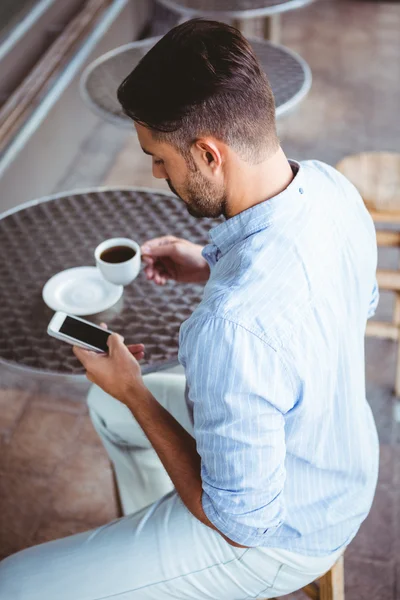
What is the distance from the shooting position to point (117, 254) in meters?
1.63

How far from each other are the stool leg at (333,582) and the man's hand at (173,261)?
0.68 m

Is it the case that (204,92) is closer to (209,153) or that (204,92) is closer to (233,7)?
(209,153)

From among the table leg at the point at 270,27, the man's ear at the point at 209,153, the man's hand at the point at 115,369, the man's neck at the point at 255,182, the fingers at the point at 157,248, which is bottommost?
the table leg at the point at 270,27

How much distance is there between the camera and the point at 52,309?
1609 mm

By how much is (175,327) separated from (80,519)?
828 mm

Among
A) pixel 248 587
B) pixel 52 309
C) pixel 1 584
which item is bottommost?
pixel 248 587

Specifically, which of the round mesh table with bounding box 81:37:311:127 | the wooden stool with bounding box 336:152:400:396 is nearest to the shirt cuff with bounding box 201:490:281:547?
the wooden stool with bounding box 336:152:400:396

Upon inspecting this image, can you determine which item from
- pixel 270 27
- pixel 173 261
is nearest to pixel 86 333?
pixel 173 261

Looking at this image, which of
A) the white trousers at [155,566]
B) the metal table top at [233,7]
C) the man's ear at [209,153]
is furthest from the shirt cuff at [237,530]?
the metal table top at [233,7]

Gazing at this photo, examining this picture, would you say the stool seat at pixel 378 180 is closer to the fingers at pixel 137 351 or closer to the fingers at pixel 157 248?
the fingers at pixel 157 248

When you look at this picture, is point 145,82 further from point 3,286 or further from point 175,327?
point 3,286

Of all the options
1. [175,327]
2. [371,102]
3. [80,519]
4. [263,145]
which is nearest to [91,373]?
[175,327]

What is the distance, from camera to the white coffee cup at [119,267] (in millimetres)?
1561

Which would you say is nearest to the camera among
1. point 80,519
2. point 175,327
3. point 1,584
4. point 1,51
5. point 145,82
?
point 145,82
